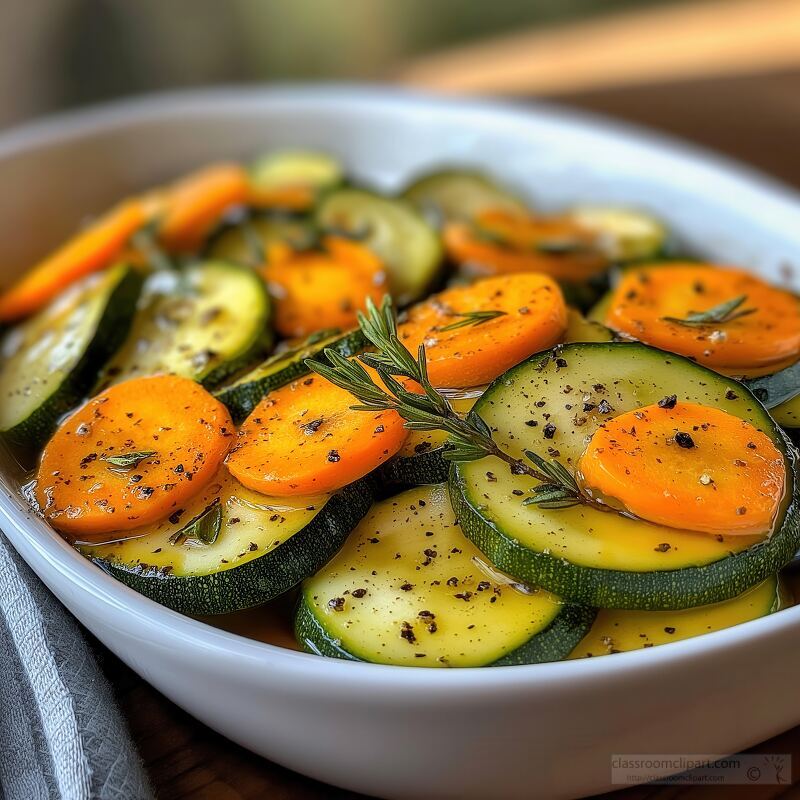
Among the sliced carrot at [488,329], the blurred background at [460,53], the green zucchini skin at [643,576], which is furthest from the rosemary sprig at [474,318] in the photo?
the blurred background at [460,53]

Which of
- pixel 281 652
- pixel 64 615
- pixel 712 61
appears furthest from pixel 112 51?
pixel 281 652

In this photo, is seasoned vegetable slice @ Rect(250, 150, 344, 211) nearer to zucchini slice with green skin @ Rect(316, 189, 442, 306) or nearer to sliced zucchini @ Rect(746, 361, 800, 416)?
zucchini slice with green skin @ Rect(316, 189, 442, 306)

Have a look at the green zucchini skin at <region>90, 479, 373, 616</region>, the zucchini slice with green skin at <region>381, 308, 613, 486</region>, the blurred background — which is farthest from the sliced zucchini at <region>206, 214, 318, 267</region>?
the blurred background

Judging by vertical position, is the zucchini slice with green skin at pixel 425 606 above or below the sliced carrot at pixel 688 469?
below

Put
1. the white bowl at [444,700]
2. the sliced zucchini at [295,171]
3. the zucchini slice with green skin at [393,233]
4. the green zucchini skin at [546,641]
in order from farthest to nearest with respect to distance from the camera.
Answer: the sliced zucchini at [295,171] → the zucchini slice with green skin at [393,233] → the green zucchini skin at [546,641] → the white bowl at [444,700]

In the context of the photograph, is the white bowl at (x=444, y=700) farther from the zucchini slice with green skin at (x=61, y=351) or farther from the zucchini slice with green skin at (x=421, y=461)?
the zucchini slice with green skin at (x=421, y=461)
